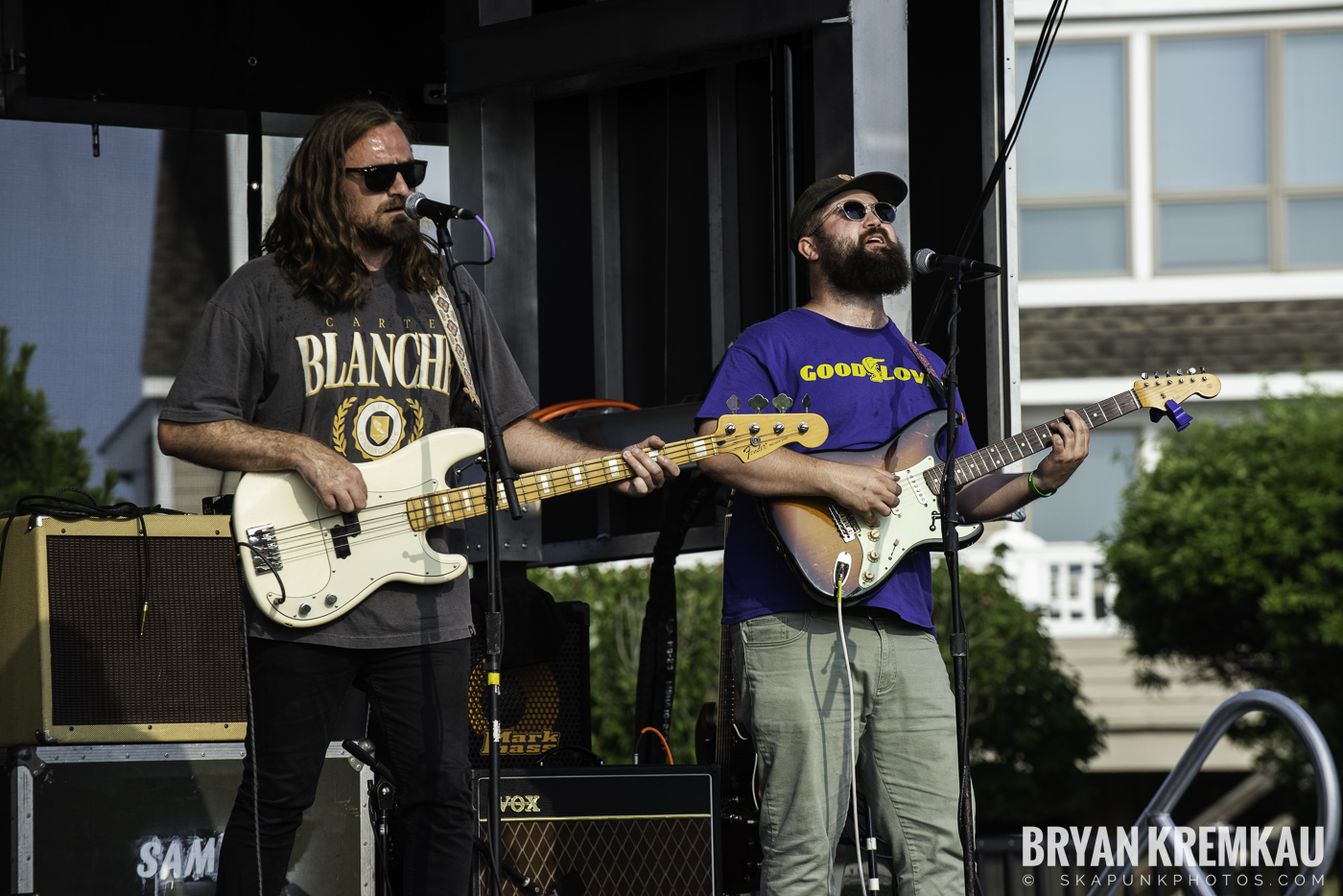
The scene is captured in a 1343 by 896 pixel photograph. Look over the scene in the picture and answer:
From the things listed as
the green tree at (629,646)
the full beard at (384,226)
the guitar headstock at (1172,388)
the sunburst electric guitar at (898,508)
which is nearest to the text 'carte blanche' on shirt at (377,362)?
the full beard at (384,226)

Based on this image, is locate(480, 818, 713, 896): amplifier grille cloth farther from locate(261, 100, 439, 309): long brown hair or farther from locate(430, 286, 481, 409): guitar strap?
locate(261, 100, 439, 309): long brown hair

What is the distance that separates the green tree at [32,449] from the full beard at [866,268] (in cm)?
344

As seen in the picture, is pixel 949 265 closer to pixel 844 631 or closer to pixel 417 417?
pixel 844 631

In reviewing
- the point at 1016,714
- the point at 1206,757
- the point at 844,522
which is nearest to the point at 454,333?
the point at 844,522

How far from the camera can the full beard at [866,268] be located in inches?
147

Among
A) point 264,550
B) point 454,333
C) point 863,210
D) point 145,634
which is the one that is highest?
point 863,210

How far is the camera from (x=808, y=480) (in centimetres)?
345

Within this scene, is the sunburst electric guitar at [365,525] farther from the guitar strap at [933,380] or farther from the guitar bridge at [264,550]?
the guitar strap at [933,380]

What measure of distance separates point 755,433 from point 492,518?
0.77 m

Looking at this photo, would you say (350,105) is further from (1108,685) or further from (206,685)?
(1108,685)

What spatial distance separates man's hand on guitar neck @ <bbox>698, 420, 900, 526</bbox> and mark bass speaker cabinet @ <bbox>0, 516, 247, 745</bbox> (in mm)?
1403

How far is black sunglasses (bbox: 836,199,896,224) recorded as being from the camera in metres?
3.80

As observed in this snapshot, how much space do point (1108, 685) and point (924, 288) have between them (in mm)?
8768

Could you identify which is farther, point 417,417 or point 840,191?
point 840,191
